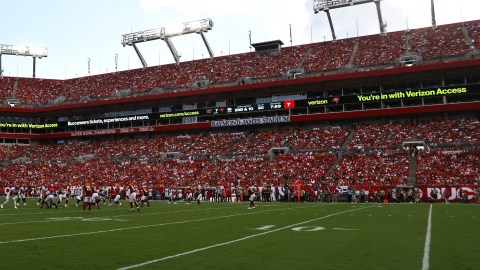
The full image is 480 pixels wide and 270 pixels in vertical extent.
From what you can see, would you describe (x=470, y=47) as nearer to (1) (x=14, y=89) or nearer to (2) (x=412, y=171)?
(2) (x=412, y=171)

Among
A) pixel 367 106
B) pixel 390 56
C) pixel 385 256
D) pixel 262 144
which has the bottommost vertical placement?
pixel 385 256

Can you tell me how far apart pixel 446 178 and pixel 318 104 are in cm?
1786

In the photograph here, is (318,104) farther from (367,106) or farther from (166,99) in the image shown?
(166,99)

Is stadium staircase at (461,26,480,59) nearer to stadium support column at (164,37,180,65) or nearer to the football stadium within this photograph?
the football stadium

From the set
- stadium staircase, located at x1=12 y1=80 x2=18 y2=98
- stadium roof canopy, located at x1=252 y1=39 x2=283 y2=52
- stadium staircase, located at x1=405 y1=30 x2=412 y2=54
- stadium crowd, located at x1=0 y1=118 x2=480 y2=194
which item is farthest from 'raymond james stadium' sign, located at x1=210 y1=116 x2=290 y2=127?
stadium staircase, located at x1=12 y1=80 x2=18 y2=98

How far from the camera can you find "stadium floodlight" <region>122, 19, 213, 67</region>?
68.6 m

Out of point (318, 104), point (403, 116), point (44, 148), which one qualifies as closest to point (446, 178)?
point (403, 116)

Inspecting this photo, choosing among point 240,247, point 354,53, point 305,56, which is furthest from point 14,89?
point 240,247

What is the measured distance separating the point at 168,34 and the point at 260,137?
83.3 ft

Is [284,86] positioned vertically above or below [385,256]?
above

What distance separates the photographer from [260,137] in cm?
5459

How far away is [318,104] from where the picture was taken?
52656 millimetres

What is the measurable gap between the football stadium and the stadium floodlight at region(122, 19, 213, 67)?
0.21 meters

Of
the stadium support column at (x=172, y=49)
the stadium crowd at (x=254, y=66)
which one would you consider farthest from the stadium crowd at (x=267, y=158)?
the stadium support column at (x=172, y=49)
